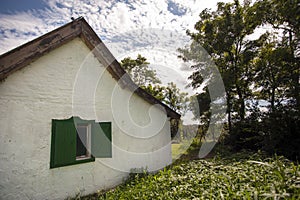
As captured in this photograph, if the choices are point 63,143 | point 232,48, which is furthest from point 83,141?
point 232,48

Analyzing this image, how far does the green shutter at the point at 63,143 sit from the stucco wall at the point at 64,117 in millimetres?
133

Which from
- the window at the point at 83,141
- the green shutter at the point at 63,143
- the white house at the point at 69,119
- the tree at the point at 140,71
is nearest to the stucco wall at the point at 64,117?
the white house at the point at 69,119

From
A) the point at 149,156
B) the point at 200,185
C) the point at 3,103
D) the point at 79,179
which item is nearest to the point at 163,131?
the point at 149,156

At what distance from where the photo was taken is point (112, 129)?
6.08m

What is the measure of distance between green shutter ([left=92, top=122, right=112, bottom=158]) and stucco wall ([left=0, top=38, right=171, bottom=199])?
0.20 metres

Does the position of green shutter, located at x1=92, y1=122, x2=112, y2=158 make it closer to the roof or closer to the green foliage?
the green foliage

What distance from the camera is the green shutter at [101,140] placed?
5.58 m

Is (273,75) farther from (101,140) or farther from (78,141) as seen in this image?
(78,141)

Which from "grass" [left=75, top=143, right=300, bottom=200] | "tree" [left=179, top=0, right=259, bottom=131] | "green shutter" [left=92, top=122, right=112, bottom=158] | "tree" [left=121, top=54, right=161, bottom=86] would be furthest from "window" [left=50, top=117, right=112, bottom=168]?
"tree" [left=121, top=54, right=161, bottom=86]

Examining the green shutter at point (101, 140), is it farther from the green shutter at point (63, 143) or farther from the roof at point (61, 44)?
the roof at point (61, 44)

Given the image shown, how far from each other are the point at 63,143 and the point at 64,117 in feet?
2.20

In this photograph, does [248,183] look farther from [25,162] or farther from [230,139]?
[230,139]

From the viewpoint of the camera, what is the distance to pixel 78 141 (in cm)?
560

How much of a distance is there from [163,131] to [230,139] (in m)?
6.54
